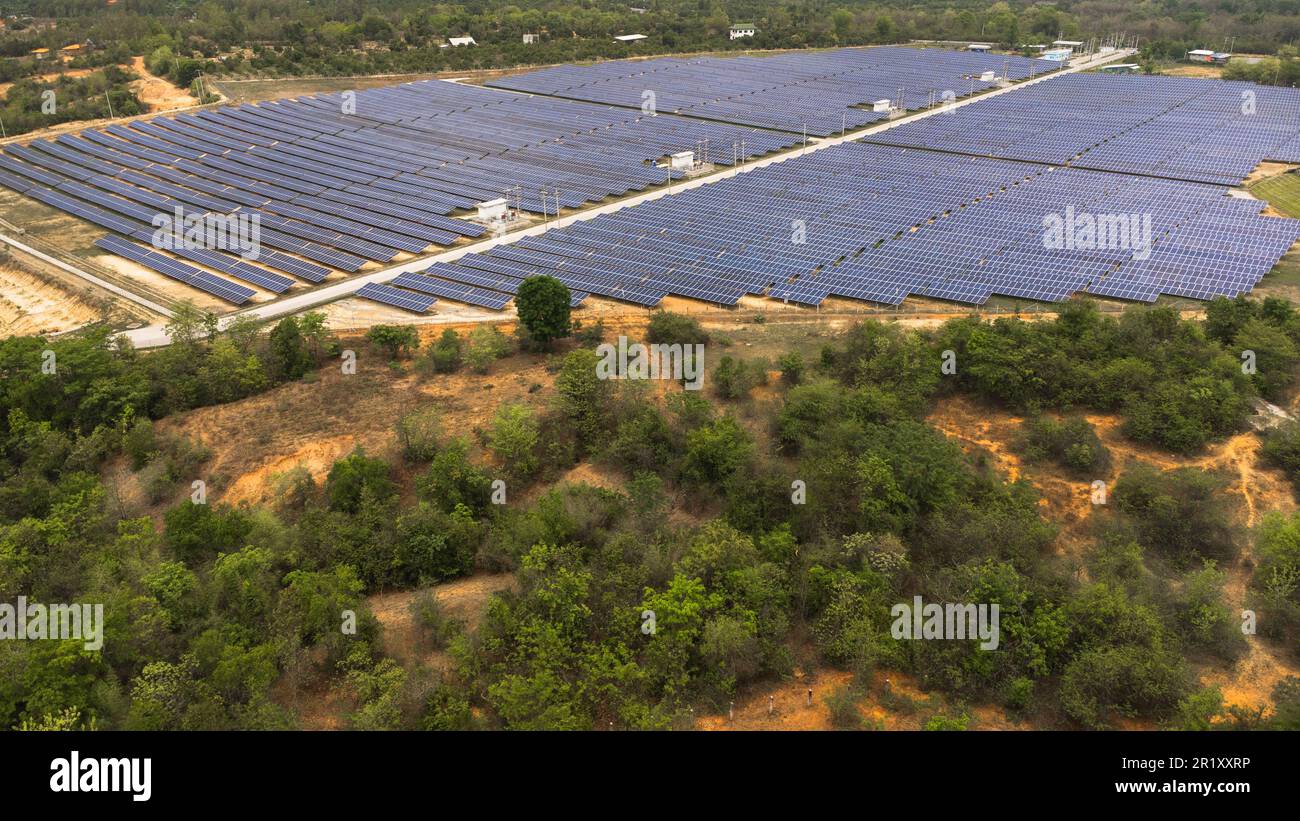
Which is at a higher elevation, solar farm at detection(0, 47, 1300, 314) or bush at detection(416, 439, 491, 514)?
solar farm at detection(0, 47, 1300, 314)

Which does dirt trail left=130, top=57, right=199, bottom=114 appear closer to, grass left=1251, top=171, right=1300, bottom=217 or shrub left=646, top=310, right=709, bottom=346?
shrub left=646, top=310, right=709, bottom=346

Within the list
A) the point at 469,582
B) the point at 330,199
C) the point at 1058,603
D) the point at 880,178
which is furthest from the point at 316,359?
the point at 880,178

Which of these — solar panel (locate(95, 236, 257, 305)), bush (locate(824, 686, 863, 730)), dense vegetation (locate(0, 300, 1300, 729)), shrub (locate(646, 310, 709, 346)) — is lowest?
bush (locate(824, 686, 863, 730))

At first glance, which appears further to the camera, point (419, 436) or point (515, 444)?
point (419, 436)

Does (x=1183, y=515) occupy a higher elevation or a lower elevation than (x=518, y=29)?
lower

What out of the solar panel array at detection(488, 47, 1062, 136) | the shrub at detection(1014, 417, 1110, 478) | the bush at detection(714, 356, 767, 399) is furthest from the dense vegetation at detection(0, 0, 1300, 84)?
the shrub at detection(1014, 417, 1110, 478)

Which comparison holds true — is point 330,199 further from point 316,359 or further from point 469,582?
point 469,582

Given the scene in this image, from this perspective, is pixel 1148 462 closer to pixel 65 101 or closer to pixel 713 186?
pixel 713 186

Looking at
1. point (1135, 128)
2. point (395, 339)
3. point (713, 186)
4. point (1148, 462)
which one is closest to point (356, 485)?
point (395, 339)
